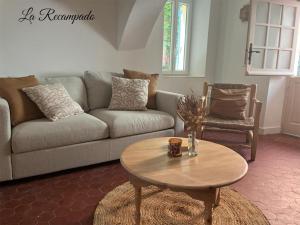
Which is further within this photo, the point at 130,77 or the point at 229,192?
the point at 130,77

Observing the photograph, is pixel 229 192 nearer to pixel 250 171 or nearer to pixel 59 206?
pixel 250 171

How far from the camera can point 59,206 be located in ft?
6.43

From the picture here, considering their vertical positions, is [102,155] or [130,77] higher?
[130,77]

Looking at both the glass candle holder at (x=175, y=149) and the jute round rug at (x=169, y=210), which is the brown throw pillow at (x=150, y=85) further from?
the glass candle holder at (x=175, y=149)

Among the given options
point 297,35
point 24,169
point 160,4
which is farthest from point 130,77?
point 297,35

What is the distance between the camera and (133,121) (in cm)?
269

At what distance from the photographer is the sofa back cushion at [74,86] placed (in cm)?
292

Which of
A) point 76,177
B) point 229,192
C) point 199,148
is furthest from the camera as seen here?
point 76,177

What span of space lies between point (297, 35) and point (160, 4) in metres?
2.02

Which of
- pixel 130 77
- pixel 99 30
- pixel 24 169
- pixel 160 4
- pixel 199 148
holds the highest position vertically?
pixel 160 4

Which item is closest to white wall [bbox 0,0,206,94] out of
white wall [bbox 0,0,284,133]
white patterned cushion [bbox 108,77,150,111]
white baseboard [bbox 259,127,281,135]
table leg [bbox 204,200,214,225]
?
white wall [bbox 0,0,284,133]

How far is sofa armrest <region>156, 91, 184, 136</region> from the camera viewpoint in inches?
119

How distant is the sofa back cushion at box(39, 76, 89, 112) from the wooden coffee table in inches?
51.5

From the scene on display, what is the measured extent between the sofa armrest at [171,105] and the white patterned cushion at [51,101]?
1.01 meters
